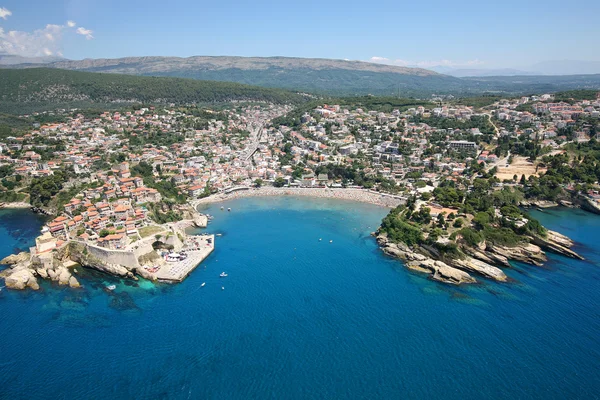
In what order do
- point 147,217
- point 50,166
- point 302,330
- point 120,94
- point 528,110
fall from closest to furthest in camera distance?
point 302,330, point 147,217, point 50,166, point 528,110, point 120,94

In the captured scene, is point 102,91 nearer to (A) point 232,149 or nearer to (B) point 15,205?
(A) point 232,149

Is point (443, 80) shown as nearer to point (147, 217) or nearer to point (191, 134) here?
point (191, 134)

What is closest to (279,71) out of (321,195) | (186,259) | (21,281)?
(321,195)

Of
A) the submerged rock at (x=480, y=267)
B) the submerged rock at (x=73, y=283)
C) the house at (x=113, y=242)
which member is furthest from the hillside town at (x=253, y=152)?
the submerged rock at (x=480, y=267)

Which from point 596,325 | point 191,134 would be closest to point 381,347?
point 596,325

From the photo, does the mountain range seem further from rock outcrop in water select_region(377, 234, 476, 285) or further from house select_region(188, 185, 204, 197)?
rock outcrop in water select_region(377, 234, 476, 285)

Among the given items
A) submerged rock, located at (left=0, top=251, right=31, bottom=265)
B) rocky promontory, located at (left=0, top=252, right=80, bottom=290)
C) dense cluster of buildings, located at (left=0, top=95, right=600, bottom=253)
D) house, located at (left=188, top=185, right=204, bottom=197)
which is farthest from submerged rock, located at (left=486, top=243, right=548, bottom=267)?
submerged rock, located at (left=0, top=251, right=31, bottom=265)
